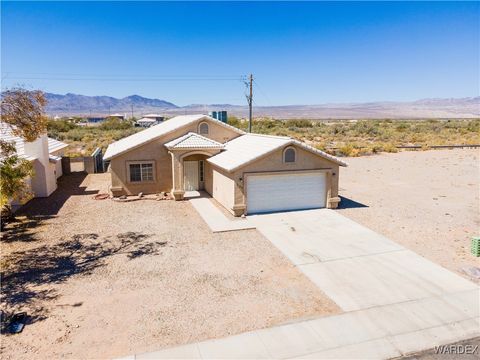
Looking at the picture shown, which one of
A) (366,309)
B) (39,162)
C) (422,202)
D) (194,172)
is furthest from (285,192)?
(39,162)

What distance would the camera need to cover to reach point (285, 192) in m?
18.9

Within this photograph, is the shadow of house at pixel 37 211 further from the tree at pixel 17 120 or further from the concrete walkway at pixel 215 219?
the concrete walkway at pixel 215 219

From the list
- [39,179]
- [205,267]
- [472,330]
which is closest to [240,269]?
[205,267]

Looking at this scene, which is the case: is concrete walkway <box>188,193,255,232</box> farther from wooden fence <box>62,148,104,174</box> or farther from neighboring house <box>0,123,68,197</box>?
wooden fence <box>62,148,104,174</box>

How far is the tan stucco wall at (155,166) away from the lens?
21.9m

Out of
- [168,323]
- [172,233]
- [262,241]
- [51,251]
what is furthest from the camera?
[172,233]

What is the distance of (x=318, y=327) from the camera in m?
8.93

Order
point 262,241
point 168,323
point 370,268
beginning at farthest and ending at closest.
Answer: point 262,241, point 370,268, point 168,323

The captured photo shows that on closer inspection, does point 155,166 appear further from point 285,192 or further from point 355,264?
point 355,264

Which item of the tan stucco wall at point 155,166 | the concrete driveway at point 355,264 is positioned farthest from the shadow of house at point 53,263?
the tan stucco wall at point 155,166

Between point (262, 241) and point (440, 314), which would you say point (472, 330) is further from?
point (262, 241)

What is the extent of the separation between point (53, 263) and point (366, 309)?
992cm

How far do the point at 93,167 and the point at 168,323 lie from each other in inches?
1012

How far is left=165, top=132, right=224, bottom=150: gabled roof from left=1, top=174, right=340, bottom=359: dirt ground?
5.44 m
